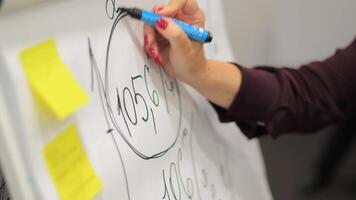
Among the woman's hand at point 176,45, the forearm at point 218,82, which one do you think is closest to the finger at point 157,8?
the woman's hand at point 176,45

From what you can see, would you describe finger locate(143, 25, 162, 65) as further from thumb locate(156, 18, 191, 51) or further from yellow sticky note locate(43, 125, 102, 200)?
yellow sticky note locate(43, 125, 102, 200)

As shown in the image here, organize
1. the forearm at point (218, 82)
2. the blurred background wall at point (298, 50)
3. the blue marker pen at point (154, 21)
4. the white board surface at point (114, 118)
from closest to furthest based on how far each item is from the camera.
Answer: the white board surface at point (114, 118)
the blue marker pen at point (154, 21)
the forearm at point (218, 82)
the blurred background wall at point (298, 50)

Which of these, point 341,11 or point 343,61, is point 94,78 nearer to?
point 343,61

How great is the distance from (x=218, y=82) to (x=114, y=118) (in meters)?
0.22

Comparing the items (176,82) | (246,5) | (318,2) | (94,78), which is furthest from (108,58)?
(318,2)

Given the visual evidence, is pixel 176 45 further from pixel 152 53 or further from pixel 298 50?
pixel 298 50

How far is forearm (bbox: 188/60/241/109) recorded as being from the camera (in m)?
0.59

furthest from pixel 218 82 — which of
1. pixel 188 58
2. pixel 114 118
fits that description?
pixel 114 118

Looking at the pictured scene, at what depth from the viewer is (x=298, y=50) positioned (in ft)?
4.70

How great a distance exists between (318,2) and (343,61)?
27.3 inches

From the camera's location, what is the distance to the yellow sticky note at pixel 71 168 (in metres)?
0.36

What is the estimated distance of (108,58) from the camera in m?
0.44

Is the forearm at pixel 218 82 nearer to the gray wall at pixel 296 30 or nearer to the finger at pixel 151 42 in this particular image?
the finger at pixel 151 42

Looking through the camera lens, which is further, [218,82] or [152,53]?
[218,82]
